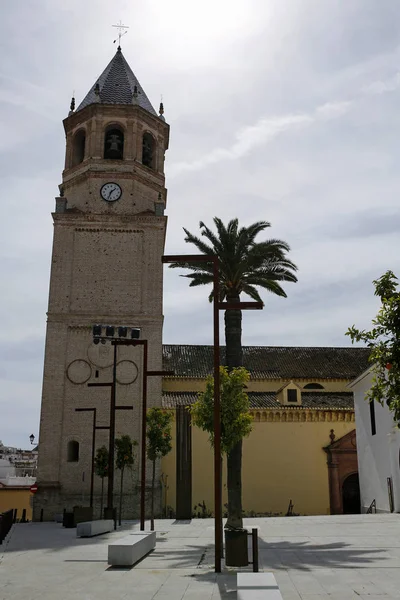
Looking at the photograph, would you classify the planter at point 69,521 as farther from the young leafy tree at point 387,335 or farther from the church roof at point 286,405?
the young leafy tree at point 387,335

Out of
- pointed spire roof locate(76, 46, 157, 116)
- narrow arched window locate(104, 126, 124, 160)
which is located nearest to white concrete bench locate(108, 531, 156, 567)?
narrow arched window locate(104, 126, 124, 160)

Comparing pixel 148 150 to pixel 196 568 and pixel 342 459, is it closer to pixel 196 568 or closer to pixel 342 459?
pixel 342 459

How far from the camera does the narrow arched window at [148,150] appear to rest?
36.2m

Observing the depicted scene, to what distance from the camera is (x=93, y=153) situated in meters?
34.8

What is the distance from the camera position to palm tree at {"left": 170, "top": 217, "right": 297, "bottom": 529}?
21516mm

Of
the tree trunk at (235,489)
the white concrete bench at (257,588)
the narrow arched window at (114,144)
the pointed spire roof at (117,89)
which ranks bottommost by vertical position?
the white concrete bench at (257,588)

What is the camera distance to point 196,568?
11.6m

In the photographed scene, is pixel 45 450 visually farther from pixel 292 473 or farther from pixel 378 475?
pixel 378 475

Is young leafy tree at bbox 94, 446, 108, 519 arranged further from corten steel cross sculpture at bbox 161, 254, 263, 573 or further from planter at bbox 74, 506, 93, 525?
corten steel cross sculpture at bbox 161, 254, 263, 573

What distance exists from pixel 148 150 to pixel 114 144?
7.33 ft

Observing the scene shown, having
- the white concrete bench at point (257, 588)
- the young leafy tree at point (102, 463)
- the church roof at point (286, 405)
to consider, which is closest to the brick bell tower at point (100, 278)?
the church roof at point (286, 405)

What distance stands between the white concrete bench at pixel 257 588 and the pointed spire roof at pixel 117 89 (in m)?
32.0

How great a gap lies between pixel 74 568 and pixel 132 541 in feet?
4.45

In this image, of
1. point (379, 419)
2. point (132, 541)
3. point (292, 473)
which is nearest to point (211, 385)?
point (132, 541)
